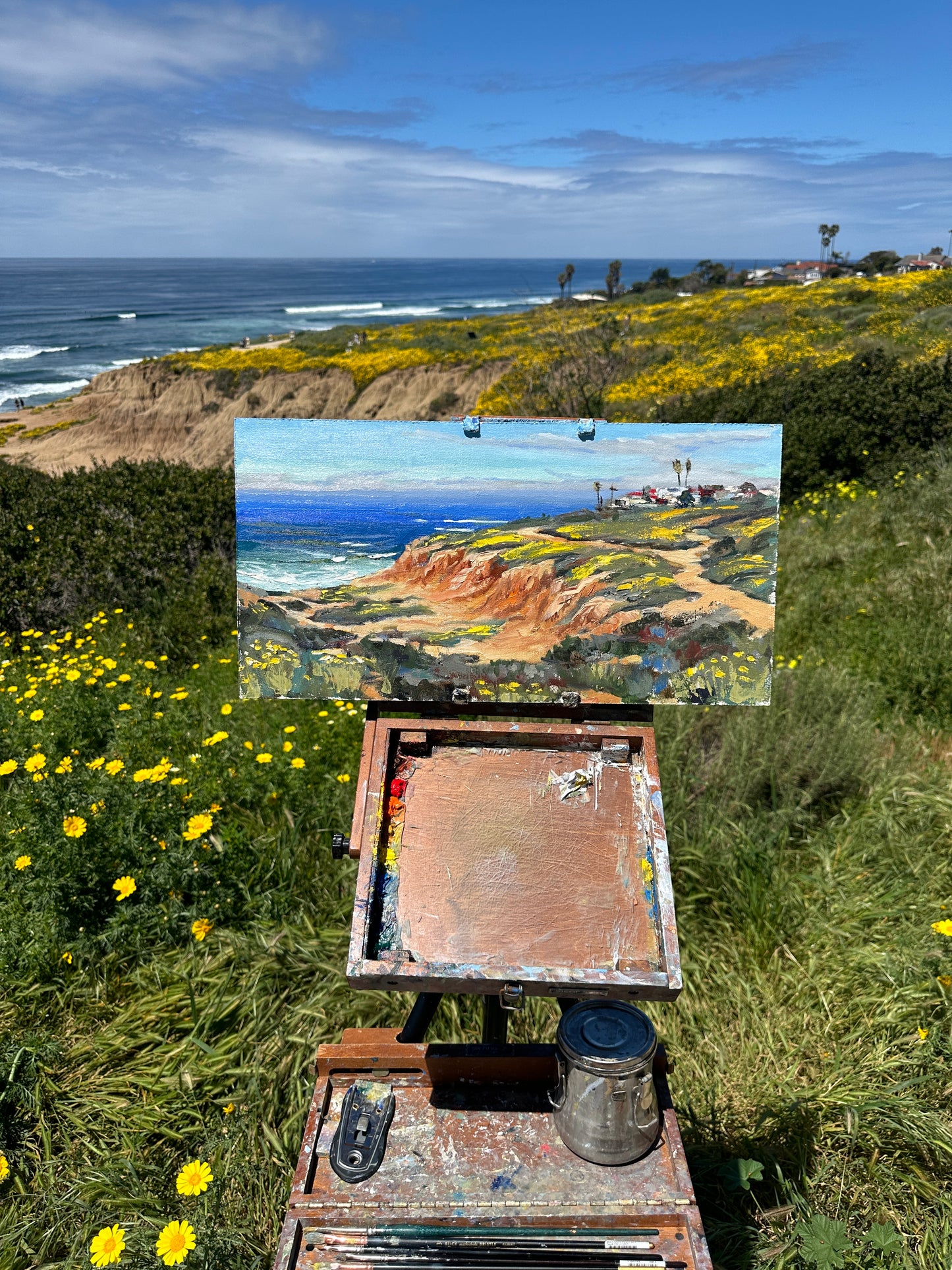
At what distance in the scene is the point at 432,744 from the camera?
7.55 ft

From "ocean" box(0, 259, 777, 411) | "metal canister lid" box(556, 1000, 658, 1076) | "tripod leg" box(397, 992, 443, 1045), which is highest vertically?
"ocean" box(0, 259, 777, 411)

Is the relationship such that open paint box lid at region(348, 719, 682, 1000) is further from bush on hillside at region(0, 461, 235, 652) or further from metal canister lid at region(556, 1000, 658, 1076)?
bush on hillside at region(0, 461, 235, 652)

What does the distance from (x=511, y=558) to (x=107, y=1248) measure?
2.13 meters

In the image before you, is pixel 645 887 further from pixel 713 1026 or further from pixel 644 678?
pixel 713 1026

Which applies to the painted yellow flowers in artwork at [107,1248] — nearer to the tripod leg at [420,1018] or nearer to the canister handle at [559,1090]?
the tripod leg at [420,1018]

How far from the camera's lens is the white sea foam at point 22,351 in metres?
39.4

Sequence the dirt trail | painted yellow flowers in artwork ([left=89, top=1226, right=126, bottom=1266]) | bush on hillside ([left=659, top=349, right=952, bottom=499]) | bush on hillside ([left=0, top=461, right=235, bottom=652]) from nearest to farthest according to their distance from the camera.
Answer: painted yellow flowers in artwork ([left=89, top=1226, right=126, bottom=1266])
the dirt trail
bush on hillside ([left=0, top=461, right=235, bottom=652])
bush on hillside ([left=659, top=349, right=952, bottom=499])

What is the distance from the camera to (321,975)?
331cm

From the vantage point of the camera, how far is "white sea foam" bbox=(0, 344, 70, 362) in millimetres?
39375

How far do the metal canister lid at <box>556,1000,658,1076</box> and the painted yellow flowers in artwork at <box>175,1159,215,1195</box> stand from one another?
1138 millimetres

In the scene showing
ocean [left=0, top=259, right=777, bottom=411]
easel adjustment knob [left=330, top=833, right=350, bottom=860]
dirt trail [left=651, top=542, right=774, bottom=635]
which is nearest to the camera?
easel adjustment knob [left=330, top=833, right=350, bottom=860]

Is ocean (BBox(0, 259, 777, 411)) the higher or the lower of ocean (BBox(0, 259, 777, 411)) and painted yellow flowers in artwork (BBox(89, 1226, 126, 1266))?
the higher

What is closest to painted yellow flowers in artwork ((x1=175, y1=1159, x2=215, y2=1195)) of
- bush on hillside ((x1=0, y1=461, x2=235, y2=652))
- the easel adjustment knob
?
the easel adjustment knob

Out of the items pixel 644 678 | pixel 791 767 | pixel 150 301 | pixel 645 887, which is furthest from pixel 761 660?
pixel 150 301
